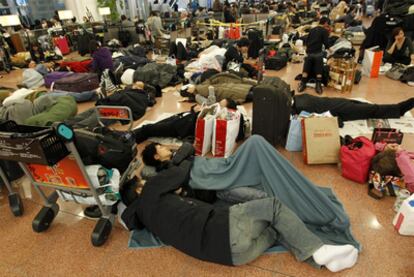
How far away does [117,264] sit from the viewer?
1868mm

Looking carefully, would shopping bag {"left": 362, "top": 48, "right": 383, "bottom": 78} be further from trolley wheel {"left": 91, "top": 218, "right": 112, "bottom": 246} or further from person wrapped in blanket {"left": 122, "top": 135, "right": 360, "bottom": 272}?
trolley wheel {"left": 91, "top": 218, "right": 112, "bottom": 246}

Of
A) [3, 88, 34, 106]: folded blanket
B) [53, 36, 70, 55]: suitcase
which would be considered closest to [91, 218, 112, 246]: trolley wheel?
[3, 88, 34, 106]: folded blanket

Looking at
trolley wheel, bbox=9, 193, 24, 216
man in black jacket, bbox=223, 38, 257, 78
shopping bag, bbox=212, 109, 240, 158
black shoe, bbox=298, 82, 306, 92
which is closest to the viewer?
trolley wheel, bbox=9, 193, 24, 216

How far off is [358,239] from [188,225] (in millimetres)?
1206

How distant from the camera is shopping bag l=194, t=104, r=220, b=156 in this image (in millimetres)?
2832

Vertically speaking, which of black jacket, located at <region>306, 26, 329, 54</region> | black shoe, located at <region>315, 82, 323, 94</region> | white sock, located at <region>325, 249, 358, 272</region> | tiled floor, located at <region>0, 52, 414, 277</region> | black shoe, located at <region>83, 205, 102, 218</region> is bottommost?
tiled floor, located at <region>0, 52, 414, 277</region>

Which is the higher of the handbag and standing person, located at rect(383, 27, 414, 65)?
standing person, located at rect(383, 27, 414, 65)

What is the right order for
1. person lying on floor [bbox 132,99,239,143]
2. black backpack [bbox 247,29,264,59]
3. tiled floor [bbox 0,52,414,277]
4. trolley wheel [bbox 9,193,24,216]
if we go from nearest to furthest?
tiled floor [bbox 0,52,414,277] → trolley wheel [bbox 9,193,24,216] → person lying on floor [bbox 132,99,239,143] → black backpack [bbox 247,29,264,59]

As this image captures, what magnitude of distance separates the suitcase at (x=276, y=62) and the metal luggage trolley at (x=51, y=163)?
489cm

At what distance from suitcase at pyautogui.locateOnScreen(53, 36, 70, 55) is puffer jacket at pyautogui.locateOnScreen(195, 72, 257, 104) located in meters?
7.15

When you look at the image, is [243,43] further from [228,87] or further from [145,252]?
[145,252]

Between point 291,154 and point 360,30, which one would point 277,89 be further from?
point 360,30

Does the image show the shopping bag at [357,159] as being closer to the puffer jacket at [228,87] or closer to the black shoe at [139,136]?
the puffer jacket at [228,87]

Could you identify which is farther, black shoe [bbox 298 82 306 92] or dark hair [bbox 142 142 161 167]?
black shoe [bbox 298 82 306 92]
